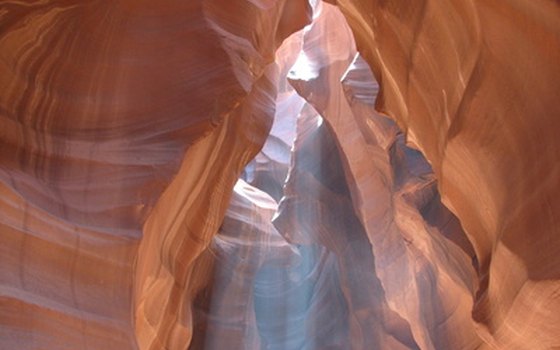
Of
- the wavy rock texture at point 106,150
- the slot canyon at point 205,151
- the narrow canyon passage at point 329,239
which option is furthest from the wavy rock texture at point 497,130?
the narrow canyon passage at point 329,239

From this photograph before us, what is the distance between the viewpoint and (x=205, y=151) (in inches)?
144

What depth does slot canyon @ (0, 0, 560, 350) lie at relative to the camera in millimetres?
2506

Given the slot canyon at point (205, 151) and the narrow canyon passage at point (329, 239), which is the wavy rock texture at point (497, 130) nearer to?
the slot canyon at point (205, 151)

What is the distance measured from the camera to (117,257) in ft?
9.48

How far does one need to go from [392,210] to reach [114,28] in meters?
2.37

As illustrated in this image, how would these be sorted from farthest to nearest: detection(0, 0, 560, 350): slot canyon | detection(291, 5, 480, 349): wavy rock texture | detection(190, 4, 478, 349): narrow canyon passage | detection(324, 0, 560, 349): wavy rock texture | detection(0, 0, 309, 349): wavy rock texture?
detection(190, 4, 478, 349): narrow canyon passage < detection(291, 5, 480, 349): wavy rock texture < detection(0, 0, 309, 349): wavy rock texture < detection(0, 0, 560, 350): slot canyon < detection(324, 0, 560, 349): wavy rock texture

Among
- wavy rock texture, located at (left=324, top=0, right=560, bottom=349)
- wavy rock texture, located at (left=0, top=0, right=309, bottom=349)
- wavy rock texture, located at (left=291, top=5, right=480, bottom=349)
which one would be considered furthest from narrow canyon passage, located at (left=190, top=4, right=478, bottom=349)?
wavy rock texture, located at (left=0, top=0, right=309, bottom=349)

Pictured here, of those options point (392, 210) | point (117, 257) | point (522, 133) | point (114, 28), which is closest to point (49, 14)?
point (114, 28)

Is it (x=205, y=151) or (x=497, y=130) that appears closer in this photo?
(x=497, y=130)

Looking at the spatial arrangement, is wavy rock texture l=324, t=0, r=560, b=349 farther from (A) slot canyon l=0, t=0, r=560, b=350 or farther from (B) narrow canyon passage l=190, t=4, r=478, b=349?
(B) narrow canyon passage l=190, t=4, r=478, b=349

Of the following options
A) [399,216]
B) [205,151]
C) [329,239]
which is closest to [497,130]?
[205,151]

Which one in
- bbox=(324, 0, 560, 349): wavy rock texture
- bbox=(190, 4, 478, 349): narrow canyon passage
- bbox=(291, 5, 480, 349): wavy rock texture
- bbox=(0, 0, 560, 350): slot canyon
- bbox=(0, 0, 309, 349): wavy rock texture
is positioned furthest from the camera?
bbox=(190, 4, 478, 349): narrow canyon passage

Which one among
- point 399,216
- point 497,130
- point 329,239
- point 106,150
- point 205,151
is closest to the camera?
point 497,130

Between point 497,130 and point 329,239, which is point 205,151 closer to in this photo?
point 497,130
